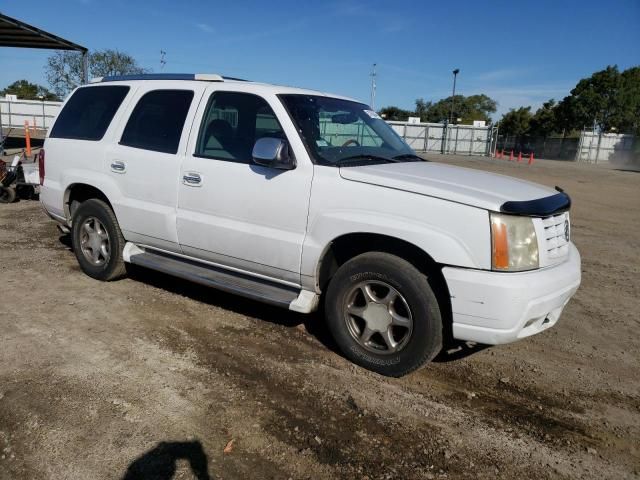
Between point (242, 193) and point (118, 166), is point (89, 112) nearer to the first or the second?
point (118, 166)

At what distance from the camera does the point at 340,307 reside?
12.2 feet

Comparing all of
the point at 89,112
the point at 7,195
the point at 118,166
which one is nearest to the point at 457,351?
the point at 118,166

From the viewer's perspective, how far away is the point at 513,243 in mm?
3168

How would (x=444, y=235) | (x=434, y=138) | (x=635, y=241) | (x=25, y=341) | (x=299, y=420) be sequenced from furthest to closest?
(x=434, y=138), (x=635, y=241), (x=25, y=341), (x=444, y=235), (x=299, y=420)

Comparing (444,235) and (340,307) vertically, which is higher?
(444,235)

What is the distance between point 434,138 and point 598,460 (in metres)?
46.3

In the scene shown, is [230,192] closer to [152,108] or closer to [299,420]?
[152,108]

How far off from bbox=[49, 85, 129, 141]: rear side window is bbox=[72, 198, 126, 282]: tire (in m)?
0.71

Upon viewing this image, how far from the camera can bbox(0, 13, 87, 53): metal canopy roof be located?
15.3 meters

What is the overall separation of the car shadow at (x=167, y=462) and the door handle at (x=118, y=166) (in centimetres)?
281

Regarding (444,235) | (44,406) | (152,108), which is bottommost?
(44,406)

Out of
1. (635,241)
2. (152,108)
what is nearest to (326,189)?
(152,108)

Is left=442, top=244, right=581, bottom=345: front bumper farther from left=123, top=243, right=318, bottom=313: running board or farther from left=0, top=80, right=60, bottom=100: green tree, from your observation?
left=0, top=80, right=60, bottom=100: green tree

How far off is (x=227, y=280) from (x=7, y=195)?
23.9 ft
